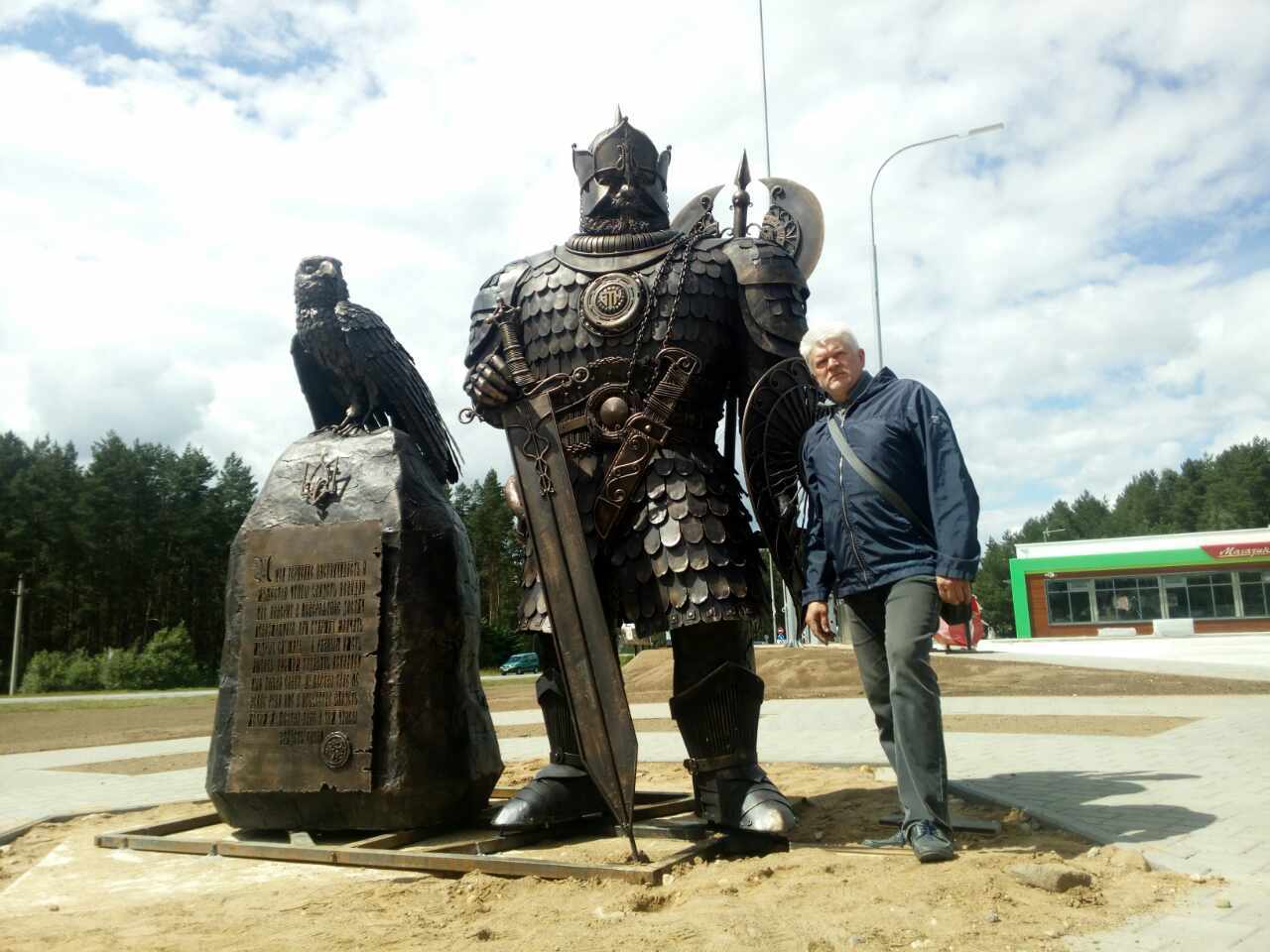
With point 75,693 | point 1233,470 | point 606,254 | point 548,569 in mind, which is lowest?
point 75,693

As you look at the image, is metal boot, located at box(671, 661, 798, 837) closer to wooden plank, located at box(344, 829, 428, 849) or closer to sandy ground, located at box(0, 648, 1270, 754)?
wooden plank, located at box(344, 829, 428, 849)

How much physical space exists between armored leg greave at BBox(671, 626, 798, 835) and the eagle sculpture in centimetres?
166

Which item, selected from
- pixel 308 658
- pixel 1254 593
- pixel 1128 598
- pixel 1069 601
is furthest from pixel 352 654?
pixel 1254 593

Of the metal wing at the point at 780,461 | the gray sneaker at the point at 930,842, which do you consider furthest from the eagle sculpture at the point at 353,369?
the gray sneaker at the point at 930,842

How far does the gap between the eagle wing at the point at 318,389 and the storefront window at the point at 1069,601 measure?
34.4 m

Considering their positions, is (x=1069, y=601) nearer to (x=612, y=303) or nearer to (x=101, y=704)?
(x=101, y=704)

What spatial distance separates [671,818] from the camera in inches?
160

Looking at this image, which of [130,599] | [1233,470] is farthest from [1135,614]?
[1233,470]

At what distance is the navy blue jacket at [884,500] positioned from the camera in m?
3.13

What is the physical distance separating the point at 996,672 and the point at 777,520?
13.0 metres

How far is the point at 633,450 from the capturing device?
3.82 m

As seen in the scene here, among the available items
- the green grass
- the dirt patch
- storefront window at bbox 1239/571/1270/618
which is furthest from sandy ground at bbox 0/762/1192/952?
storefront window at bbox 1239/571/1270/618

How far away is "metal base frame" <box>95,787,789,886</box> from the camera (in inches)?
121

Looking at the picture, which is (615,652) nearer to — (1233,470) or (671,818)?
(671,818)
